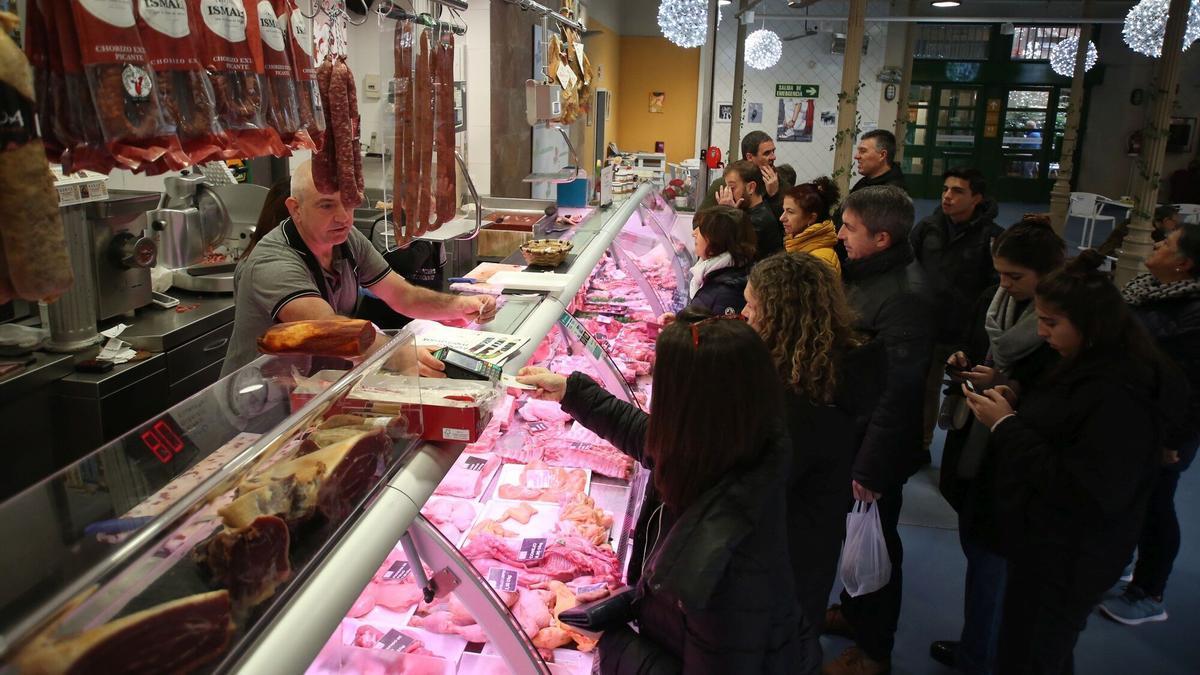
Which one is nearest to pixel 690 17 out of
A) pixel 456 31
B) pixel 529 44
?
pixel 529 44

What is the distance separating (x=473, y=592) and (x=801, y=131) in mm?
17445

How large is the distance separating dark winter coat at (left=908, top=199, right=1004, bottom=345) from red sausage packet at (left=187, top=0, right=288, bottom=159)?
4404mm

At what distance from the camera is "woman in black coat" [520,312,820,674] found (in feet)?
5.77

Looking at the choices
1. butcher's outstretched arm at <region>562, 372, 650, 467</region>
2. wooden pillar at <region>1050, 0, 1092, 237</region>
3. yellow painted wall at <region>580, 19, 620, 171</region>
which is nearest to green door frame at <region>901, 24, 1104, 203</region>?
yellow painted wall at <region>580, 19, 620, 171</region>

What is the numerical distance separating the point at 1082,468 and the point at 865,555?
1.08 meters

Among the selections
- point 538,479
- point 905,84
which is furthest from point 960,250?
point 905,84

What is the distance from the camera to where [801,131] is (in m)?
18.0

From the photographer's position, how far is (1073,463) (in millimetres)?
2771

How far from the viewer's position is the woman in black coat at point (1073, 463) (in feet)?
8.91

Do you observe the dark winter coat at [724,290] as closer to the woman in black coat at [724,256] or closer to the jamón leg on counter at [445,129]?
the woman in black coat at [724,256]

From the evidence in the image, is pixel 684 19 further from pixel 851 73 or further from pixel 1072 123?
pixel 1072 123

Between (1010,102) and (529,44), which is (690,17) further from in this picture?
(1010,102)

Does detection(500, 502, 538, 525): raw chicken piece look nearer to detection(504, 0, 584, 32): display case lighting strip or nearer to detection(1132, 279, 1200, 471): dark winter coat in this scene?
detection(504, 0, 584, 32): display case lighting strip

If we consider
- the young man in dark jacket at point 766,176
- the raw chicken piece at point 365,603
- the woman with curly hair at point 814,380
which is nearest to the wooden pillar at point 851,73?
the young man in dark jacket at point 766,176
